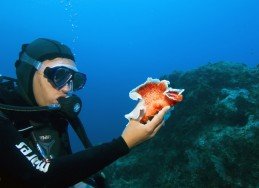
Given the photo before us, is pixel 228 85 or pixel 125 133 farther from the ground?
pixel 228 85

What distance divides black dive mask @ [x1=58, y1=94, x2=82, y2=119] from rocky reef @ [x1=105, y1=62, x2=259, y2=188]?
11.2 feet

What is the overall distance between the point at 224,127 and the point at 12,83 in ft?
15.4

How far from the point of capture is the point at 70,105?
318 centimetres

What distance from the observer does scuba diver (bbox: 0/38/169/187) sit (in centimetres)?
200

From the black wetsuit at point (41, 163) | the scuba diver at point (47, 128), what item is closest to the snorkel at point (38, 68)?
the scuba diver at point (47, 128)

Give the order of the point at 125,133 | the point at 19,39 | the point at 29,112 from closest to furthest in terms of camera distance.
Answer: the point at 125,133 → the point at 29,112 → the point at 19,39

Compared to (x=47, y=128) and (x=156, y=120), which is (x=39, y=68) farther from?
(x=156, y=120)

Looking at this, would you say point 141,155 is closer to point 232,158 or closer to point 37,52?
point 232,158

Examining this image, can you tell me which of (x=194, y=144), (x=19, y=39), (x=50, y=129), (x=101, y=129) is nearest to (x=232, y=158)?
(x=194, y=144)

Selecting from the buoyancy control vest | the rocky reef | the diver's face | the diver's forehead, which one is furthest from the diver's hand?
the rocky reef

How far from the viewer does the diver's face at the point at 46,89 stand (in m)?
3.12

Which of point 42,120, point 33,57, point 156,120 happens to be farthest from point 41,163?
point 33,57

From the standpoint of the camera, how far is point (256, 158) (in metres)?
5.26

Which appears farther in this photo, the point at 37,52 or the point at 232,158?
the point at 232,158
